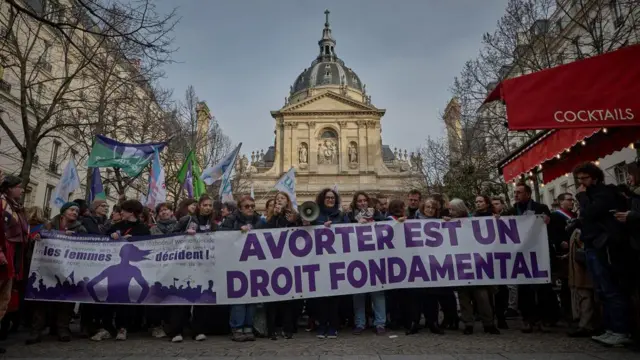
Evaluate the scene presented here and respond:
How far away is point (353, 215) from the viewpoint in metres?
6.48

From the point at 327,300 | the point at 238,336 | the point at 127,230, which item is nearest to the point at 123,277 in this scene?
the point at 127,230

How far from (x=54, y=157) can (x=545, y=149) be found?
81.8ft

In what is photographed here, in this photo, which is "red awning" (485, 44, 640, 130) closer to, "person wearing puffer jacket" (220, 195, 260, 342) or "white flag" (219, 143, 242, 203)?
"person wearing puffer jacket" (220, 195, 260, 342)

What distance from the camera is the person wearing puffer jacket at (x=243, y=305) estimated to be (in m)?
5.10

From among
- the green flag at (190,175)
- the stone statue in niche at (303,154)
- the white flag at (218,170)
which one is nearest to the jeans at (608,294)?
the white flag at (218,170)

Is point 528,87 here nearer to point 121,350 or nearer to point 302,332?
point 302,332

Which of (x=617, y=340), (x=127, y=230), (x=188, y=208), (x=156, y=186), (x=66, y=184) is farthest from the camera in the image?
(x=156, y=186)

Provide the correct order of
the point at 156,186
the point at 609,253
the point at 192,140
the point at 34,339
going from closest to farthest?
the point at 609,253 < the point at 34,339 < the point at 156,186 < the point at 192,140

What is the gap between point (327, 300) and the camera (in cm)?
536

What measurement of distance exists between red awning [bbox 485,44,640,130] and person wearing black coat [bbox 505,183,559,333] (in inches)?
65.2

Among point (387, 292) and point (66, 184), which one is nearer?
point (387, 292)

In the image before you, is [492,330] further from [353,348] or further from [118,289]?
[118,289]

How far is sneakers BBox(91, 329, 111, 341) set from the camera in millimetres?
5083

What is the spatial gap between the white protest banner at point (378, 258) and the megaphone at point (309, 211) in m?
0.16
